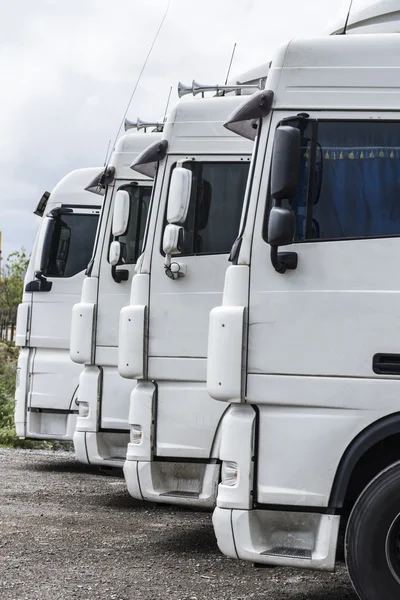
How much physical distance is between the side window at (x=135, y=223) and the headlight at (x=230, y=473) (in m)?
4.04

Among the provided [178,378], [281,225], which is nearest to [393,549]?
[281,225]

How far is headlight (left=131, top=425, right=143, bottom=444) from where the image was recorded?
7977 mm

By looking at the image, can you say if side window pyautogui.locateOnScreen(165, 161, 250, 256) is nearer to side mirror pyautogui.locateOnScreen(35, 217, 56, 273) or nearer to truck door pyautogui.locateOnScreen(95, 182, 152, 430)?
truck door pyautogui.locateOnScreen(95, 182, 152, 430)

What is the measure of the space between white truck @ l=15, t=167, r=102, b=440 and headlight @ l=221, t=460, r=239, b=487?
6660 millimetres

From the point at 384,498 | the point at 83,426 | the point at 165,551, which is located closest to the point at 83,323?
the point at 83,426

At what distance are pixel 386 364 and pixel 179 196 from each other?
2408 mm

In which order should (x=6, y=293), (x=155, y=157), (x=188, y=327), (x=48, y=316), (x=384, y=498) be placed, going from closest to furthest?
(x=384, y=498)
(x=188, y=327)
(x=155, y=157)
(x=48, y=316)
(x=6, y=293)

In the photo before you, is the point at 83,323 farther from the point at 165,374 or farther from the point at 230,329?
the point at 230,329

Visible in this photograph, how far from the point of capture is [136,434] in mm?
8023

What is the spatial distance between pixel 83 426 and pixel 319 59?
17.2ft

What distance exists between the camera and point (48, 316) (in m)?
12.4

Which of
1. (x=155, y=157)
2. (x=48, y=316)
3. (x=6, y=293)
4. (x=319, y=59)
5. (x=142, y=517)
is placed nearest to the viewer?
(x=319, y=59)

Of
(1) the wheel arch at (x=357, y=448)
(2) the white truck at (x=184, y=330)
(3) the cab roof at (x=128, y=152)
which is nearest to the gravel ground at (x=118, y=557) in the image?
(2) the white truck at (x=184, y=330)

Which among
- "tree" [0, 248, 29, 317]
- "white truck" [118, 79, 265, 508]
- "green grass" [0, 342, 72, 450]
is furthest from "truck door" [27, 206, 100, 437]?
"tree" [0, 248, 29, 317]
